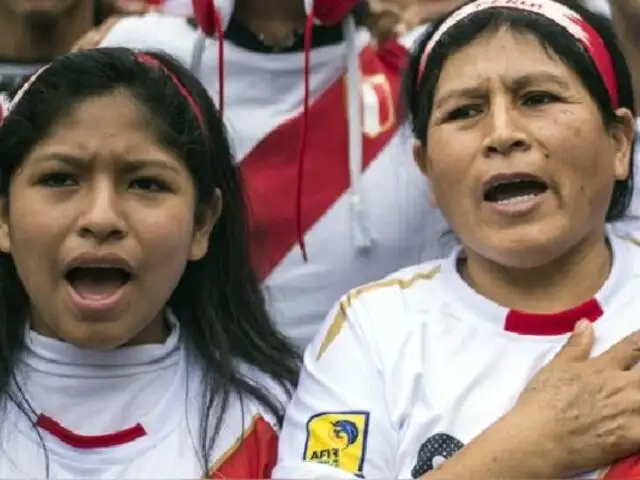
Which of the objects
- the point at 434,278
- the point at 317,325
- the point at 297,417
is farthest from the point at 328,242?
the point at 297,417

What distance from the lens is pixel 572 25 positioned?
4.26 ft

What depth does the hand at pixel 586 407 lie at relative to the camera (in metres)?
1.14

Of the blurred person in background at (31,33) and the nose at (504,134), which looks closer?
the nose at (504,134)

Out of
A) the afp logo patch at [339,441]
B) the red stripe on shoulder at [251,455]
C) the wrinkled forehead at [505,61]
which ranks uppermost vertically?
the wrinkled forehead at [505,61]

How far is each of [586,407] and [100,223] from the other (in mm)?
492

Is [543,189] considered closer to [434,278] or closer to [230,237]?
[434,278]

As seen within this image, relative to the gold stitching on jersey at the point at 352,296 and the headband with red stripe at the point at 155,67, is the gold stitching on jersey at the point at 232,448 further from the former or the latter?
the headband with red stripe at the point at 155,67

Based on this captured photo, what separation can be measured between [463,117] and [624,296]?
0.80 feet

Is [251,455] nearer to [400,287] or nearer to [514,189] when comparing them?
[400,287]

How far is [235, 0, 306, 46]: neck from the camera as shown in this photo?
1.58 metres

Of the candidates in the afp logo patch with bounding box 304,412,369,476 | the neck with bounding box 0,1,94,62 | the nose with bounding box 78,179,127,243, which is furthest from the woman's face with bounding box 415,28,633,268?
the neck with bounding box 0,1,94,62

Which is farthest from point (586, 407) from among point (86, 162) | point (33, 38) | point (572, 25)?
point (33, 38)

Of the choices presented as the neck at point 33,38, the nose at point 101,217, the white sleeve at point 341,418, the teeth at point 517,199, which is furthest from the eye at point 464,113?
the neck at point 33,38

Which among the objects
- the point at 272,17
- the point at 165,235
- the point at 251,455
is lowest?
the point at 251,455
